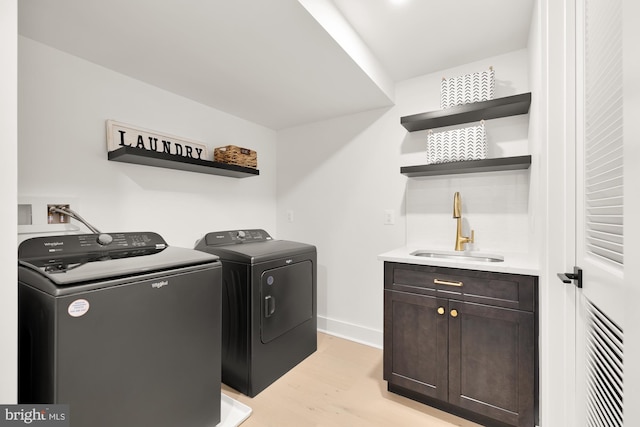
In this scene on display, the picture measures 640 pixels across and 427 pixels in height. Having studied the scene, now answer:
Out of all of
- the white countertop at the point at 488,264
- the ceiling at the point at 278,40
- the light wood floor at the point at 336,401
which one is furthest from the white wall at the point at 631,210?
the light wood floor at the point at 336,401

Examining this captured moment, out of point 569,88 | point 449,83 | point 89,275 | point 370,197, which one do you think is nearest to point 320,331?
point 370,197

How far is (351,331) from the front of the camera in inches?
107

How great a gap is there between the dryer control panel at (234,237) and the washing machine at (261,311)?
2 centimetres

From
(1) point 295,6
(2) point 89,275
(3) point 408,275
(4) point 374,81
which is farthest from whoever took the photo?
(4) point 374,81

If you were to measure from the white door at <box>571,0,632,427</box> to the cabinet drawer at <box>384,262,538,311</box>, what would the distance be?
36 cm

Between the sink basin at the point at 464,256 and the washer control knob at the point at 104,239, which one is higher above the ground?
the washer control knob at the point at 104,239

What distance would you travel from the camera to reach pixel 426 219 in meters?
2.36

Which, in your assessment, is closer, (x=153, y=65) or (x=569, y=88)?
(x=569, y=88)

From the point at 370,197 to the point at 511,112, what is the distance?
3.90 feet

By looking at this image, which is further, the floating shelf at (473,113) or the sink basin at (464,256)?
the sink basin at (464,256)

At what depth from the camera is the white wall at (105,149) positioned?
1596 mm

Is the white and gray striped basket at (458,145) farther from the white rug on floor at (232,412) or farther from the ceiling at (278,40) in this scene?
the white rug on floor at (232,412)

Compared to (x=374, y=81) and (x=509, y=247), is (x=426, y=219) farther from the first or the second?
(x=374, y=81)
